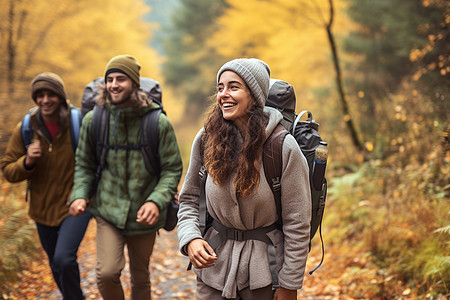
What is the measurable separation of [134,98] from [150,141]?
0.42 metres

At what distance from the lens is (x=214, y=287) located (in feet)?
7.26

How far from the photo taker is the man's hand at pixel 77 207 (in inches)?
127

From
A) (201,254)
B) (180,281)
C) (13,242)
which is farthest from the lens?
(180,281)

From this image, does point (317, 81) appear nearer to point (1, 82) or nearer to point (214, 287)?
point (1, 82)

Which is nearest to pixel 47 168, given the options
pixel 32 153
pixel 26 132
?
pixel 32 153

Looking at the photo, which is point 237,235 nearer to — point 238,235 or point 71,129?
point 238,235

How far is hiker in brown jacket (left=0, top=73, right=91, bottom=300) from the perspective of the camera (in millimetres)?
3701

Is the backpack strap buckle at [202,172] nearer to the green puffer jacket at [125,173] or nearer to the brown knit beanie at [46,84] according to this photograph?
the green puffer jacket at [125,173]

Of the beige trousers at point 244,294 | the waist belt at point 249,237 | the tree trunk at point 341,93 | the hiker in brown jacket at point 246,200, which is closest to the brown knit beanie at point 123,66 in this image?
the hiker in brown jacket at point 246,200

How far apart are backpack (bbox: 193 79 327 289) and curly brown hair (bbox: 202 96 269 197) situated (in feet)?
0.27

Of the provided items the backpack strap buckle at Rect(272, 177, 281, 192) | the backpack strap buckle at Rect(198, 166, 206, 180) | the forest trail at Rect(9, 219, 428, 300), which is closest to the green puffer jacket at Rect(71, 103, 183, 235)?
the backpack strap buckle at Rect(198, 166, 206, 180)

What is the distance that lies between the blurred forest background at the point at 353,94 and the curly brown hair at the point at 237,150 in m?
1.06

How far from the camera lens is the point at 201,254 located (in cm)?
209

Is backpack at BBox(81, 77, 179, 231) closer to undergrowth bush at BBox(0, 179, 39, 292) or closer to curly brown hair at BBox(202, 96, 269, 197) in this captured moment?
curly brown hair at BBox(202, 96, 269, 197)
